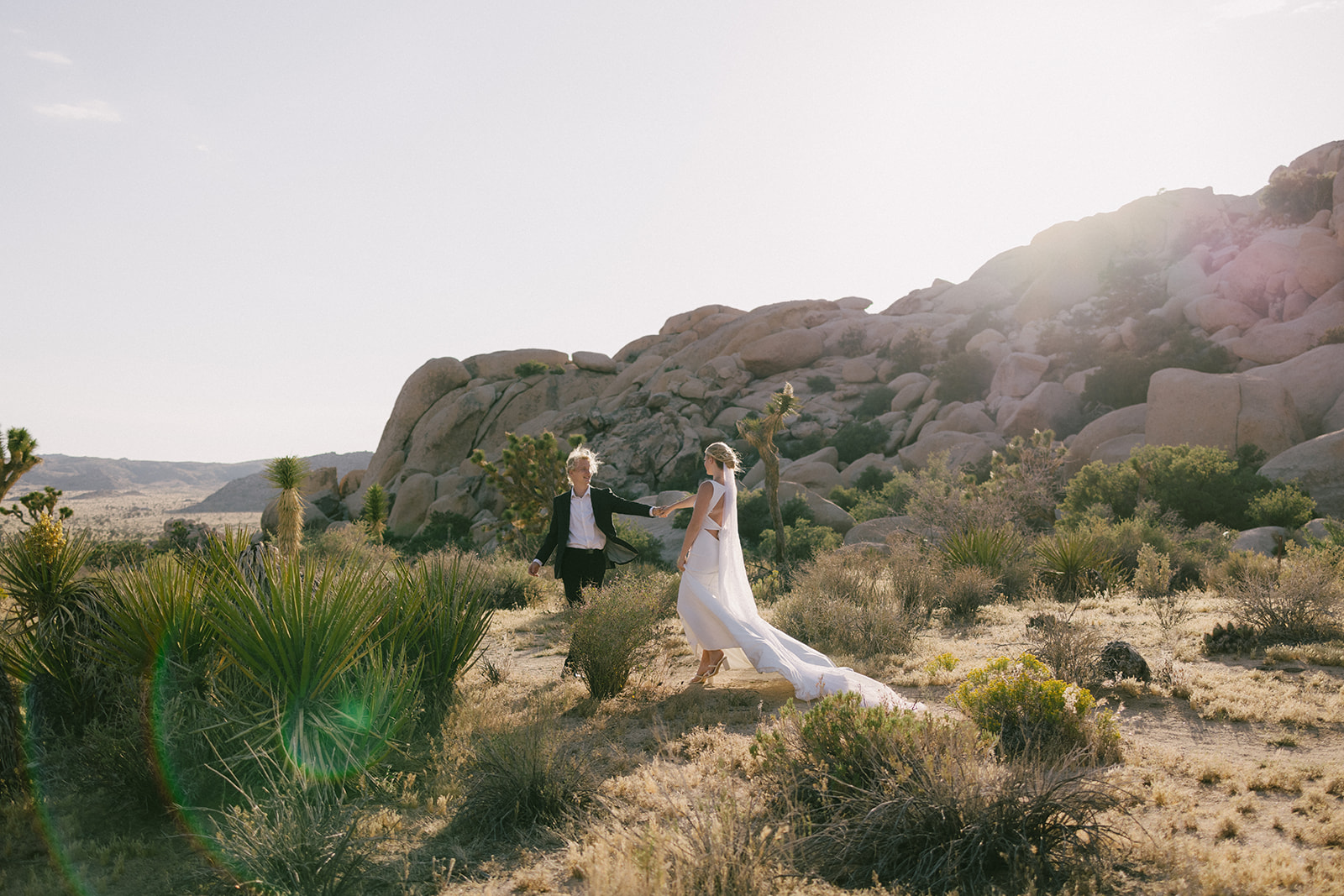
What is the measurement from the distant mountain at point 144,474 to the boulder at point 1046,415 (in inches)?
3309

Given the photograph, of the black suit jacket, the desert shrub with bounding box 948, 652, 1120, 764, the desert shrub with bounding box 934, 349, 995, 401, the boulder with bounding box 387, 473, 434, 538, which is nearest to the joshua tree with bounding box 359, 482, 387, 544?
the boulder with bounding box 387, 473, 434, 538

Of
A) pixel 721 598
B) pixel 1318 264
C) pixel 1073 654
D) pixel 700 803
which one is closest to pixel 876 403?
pixel 1318 264

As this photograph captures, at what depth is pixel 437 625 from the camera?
20.4 feet

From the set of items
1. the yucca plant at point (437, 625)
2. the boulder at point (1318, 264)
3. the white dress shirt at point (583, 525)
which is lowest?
the yucca plant at point (437, 625)

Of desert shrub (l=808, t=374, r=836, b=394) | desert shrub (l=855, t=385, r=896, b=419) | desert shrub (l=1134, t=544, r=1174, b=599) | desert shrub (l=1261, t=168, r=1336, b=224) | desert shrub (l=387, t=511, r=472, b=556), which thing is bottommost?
desert shrub (l=387, t=511, r=472, b=556)

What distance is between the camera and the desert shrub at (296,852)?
3.42 meters

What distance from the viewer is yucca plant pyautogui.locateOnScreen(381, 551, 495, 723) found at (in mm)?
5934

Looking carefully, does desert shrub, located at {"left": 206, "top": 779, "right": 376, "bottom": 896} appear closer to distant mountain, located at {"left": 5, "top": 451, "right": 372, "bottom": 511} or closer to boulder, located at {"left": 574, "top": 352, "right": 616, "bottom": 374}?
boulder, located at {"left": 574, "top": 352, "right": 616, "bottom": 374}

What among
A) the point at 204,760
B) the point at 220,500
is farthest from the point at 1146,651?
the point at 220,500

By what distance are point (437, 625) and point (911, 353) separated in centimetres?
4252

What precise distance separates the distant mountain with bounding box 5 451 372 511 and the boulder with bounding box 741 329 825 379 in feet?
223

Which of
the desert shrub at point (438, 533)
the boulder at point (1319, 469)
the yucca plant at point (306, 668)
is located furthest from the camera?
the desert shrub at point (438, 533)

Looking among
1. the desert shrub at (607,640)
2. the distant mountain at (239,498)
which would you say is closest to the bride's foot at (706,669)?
the desert shrub at (607,640)

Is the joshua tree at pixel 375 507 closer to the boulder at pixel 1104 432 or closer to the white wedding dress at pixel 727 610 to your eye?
the white wedding dress at pixel 727 610
